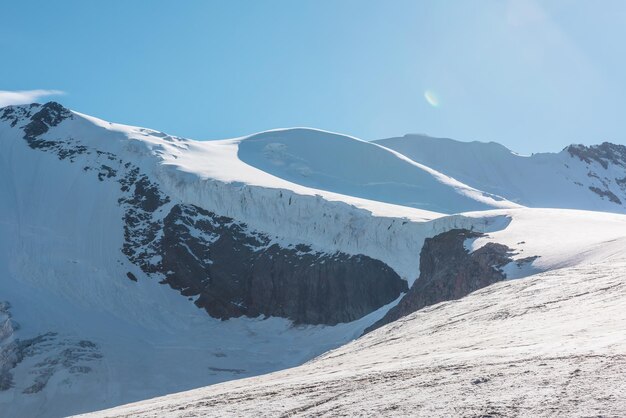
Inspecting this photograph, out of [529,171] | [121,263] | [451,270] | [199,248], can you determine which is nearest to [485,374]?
[451,270]

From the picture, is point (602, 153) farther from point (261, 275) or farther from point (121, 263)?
point (121, 263)

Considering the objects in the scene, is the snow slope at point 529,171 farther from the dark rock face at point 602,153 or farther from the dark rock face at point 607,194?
the dark rock face at point 602,153

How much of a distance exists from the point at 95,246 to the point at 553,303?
195 feet

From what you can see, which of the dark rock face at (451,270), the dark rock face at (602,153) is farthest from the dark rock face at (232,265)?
the dark rock face at (602,153)

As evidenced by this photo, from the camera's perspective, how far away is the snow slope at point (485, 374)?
9.27 m

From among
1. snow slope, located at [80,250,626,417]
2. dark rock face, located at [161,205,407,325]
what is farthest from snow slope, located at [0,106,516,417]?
snow slope, located at [80,250,626,417]

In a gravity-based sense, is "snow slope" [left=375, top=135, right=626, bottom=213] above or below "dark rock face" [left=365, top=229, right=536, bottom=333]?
above

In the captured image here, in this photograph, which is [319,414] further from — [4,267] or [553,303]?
[4,267]

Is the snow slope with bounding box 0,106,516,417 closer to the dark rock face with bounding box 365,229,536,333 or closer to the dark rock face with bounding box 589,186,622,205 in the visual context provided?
the dark rock face with bounding box 365,229,536,333

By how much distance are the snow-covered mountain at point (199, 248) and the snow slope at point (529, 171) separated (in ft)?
Answer: 50.4

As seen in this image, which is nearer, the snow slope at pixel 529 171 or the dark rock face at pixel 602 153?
the snow slope at pixel 529 171

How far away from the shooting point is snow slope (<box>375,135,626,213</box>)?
99688mm

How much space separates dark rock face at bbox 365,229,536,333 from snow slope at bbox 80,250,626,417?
62.7 ft

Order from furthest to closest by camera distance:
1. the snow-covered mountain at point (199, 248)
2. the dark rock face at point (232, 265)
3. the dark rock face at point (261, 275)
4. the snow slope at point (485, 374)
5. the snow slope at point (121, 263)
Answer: the dark rock face at point (232, 265)
the dark rock face at point (261, 275)
the snow slope at point (121, 263)
the snow-covered mountain at point (199, 248)
the snow slope at point (485, 374)
